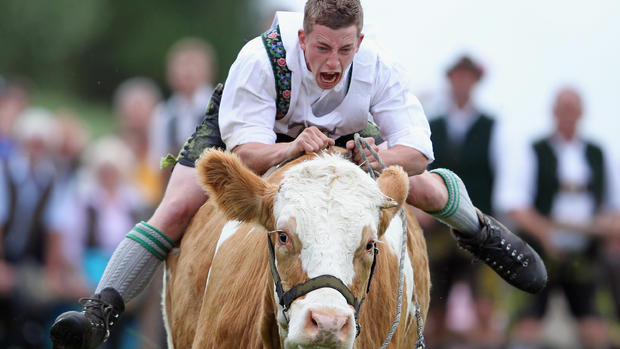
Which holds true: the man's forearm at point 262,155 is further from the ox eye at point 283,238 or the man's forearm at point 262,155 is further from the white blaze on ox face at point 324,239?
the ox eye at point 283,238

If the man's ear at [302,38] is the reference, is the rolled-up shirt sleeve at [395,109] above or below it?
below

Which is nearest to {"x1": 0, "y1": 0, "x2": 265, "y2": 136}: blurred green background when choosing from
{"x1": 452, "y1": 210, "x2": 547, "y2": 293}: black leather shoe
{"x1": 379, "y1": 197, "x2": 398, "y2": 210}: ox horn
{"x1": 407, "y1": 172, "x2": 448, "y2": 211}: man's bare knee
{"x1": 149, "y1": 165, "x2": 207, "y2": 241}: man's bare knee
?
{"x1": 452, "y1": 210, "x2": 547, "y2": 293}: black leather shoe

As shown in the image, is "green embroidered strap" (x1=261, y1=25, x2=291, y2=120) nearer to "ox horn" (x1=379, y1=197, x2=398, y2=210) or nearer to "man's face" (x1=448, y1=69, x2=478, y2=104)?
"ox horn" (x1=379, y1=197, x2=398, y2=210)

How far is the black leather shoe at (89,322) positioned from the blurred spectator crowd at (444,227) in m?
3.86

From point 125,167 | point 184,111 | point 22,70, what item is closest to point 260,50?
point 184,111

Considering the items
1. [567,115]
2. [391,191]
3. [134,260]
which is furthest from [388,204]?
[567,115]

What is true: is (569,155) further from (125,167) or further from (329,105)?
(329,105)

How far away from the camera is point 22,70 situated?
38.2 metres

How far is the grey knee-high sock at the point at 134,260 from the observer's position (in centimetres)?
609

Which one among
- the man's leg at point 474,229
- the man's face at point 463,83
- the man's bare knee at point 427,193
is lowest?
the man's face at point 463,83

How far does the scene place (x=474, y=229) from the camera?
6.18 meters

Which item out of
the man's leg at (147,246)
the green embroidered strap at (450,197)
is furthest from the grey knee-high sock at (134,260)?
the green embroidered strap at (450,197)

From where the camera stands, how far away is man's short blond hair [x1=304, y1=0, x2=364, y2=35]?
5.09 m

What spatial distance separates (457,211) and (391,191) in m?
1.25
